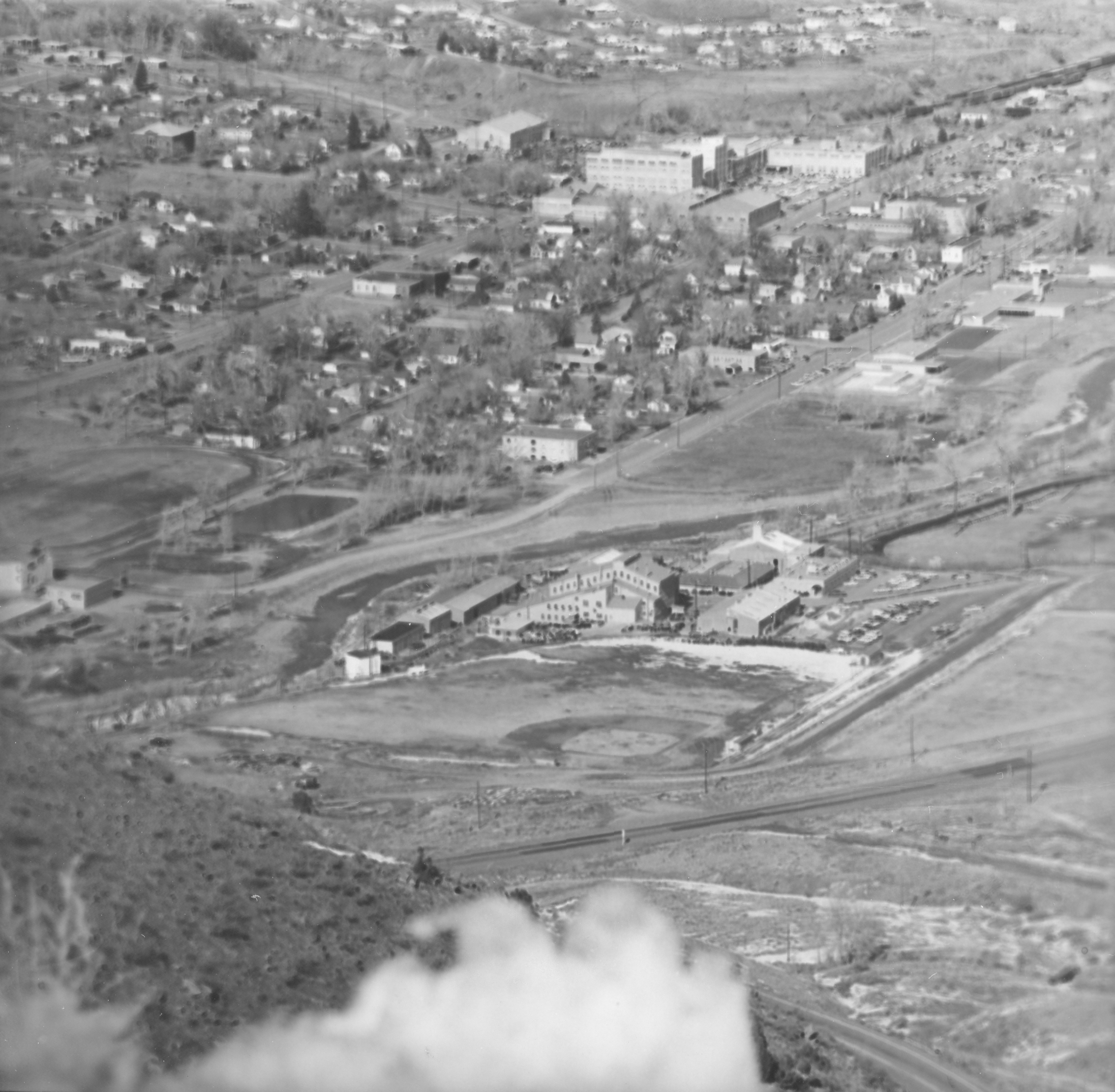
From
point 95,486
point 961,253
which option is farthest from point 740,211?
point 95,486

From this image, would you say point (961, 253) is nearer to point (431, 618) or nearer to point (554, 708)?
point (431, 618)

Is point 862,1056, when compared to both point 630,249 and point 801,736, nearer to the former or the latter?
point 801,736

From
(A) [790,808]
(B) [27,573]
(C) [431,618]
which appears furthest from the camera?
(C) [431,618]

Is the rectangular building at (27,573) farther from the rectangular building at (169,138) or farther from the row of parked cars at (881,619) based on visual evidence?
the rectangular building at (169,138)

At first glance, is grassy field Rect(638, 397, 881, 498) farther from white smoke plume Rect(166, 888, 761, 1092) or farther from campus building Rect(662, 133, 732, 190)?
campus building Rect(662, 133, 732, 190)

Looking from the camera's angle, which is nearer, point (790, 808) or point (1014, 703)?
point (790, 808)

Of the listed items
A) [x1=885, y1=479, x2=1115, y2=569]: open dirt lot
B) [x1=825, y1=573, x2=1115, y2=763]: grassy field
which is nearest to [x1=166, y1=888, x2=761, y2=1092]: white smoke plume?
[x1=825, y1=573, x2=1115, y2=763]: grassy field

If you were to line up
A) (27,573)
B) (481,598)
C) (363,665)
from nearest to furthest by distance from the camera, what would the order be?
1. (363,665)
2. (27,573)
3. (481,598)
